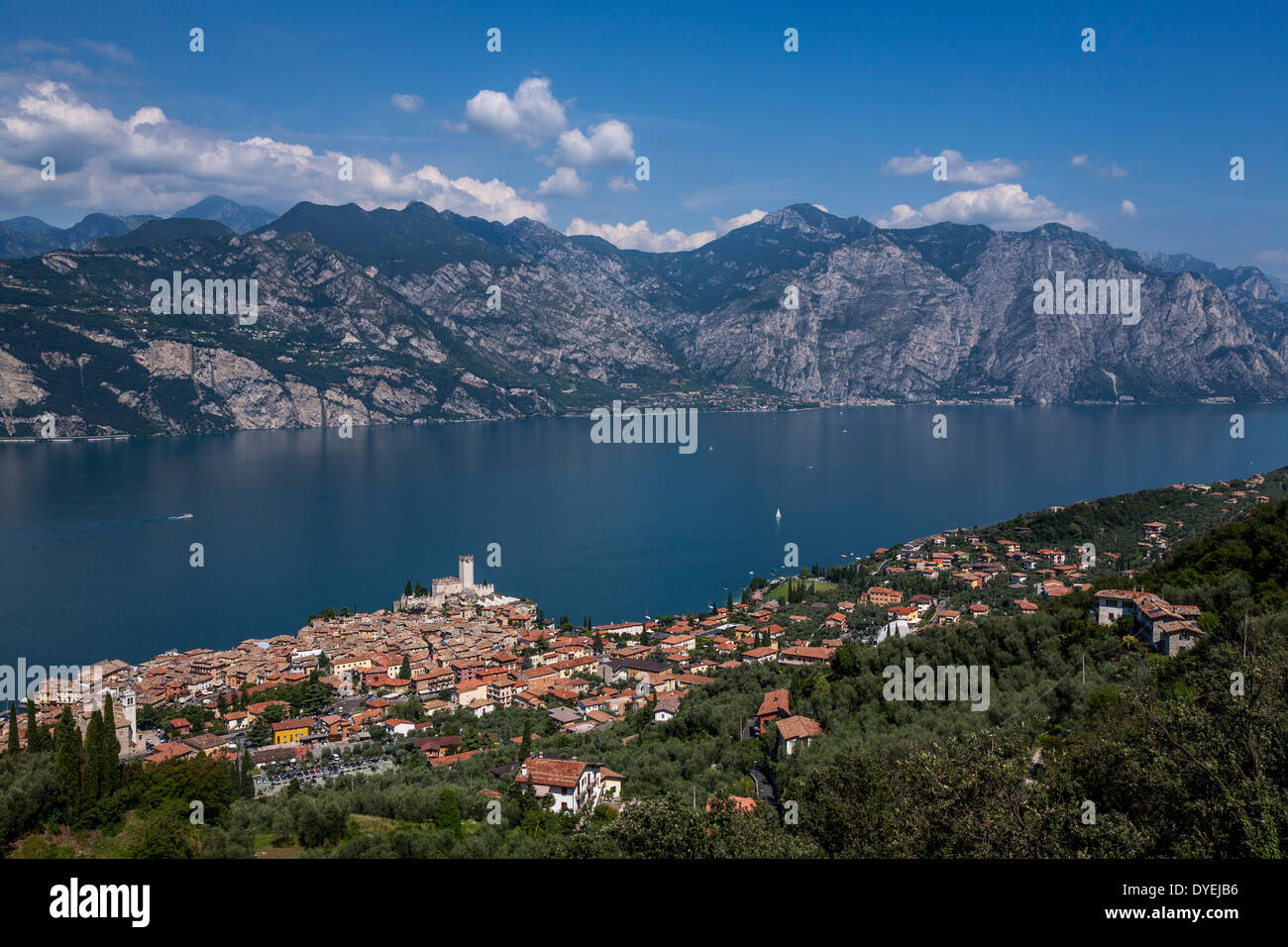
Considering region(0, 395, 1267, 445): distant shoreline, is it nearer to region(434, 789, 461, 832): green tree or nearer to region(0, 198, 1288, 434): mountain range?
region(0, 198, 1288, 434): mountain range

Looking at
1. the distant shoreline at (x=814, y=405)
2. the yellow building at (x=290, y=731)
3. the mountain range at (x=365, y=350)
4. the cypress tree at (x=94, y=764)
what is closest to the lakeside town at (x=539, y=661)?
the yellow building at (x=290, y=731)

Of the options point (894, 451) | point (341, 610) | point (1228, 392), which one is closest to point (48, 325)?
point (341, 610)

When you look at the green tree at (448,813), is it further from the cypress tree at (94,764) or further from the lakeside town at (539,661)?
the cypress tree at (94,764)

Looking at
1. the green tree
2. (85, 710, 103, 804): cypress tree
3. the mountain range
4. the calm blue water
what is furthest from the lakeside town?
the mountain range

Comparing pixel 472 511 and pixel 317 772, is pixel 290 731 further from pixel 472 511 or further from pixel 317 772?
pixel 472 511

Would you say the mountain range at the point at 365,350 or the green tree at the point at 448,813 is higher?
the mountain range at the point at 365,350

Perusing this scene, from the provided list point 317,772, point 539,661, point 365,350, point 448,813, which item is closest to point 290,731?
point 317,772
